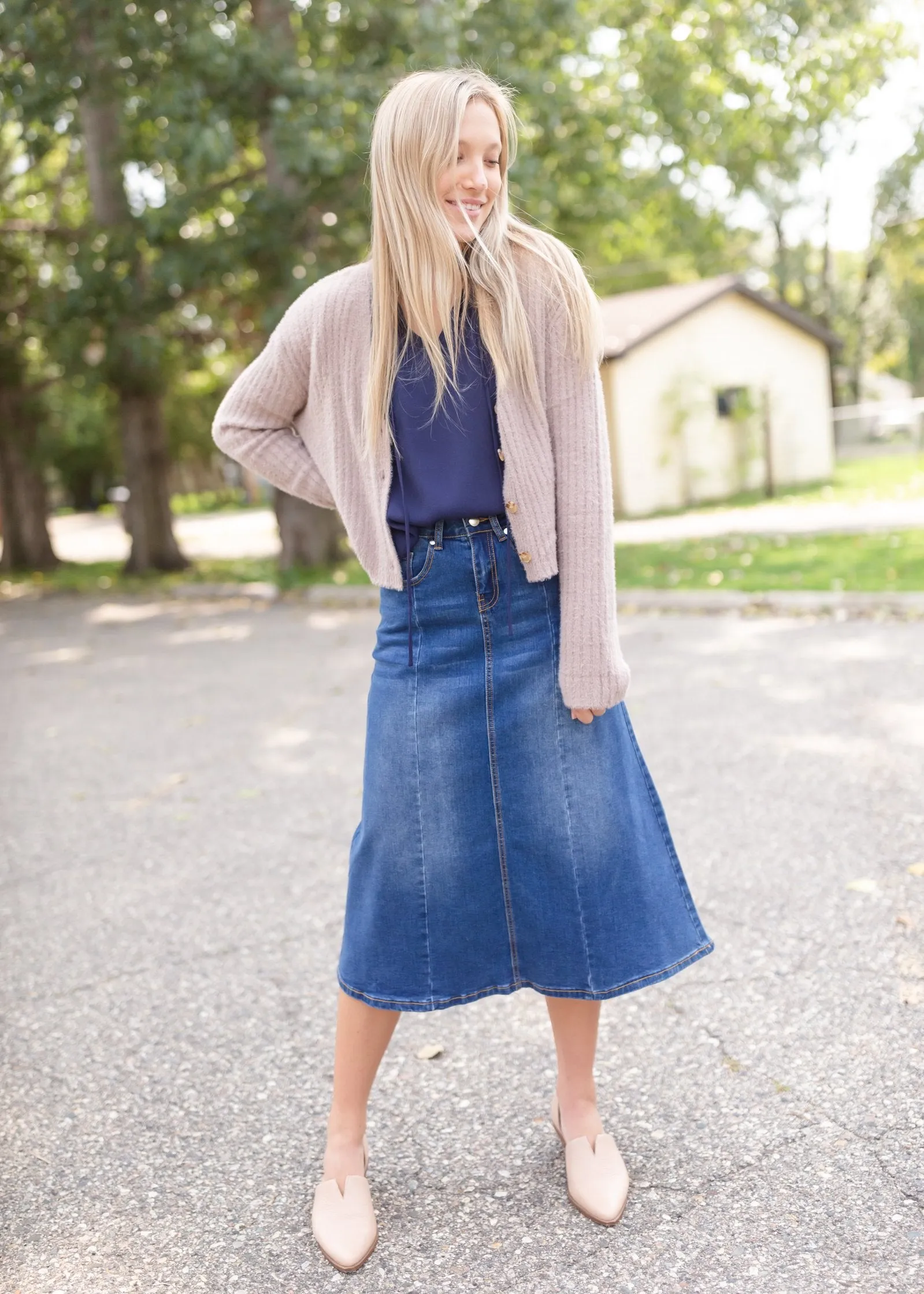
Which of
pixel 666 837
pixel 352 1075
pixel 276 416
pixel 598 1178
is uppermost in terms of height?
pixel 276 416

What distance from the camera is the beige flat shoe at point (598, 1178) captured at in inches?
94.5

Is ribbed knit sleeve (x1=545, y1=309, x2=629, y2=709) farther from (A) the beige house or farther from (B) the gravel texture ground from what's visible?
(A) the beige house

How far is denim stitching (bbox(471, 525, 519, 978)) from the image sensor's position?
2324 mm

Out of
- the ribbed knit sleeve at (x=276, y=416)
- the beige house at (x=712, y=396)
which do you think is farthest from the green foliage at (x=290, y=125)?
the ribbed knit sleeve at (x=276, y=416)

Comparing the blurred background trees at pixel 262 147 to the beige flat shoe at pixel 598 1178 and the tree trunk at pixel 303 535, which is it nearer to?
→ the tree trunk at pixel 303 535

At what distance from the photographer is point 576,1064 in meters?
2.58

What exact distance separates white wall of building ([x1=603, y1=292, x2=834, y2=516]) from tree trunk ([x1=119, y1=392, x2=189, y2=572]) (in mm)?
7744

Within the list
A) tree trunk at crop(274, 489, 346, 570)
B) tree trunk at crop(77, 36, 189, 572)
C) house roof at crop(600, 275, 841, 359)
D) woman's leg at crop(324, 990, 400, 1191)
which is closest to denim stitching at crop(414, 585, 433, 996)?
woman's leg at crop(324, 990, 400, 1191)

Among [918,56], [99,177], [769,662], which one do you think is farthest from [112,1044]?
[918,56]

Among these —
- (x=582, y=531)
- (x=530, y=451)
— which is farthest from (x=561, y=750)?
(x=530, y=451)

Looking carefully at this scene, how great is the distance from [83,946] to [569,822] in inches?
92.7

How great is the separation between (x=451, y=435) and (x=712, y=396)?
72.5ft

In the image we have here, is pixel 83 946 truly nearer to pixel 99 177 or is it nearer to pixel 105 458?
pixel 99 177

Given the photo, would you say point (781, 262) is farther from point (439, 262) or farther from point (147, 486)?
point (439, 262)
